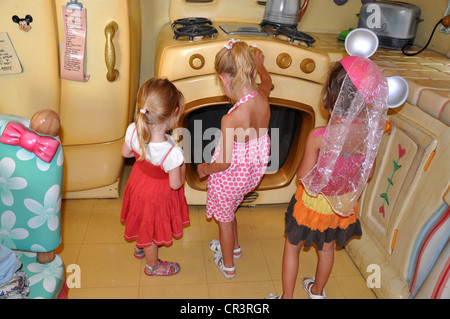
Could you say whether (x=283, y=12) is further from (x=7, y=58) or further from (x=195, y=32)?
(x=7, y=58)

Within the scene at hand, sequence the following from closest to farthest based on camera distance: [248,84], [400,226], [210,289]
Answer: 1. [248,84]
2. [400,226]
3. [210,289]

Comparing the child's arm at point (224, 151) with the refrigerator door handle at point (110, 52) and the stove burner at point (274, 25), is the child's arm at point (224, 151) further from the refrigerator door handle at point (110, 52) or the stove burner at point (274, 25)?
the stove burner at point (274, 25)

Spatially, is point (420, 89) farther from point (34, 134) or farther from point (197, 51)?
point (34, 134)

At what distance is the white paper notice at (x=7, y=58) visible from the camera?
4.76 feet

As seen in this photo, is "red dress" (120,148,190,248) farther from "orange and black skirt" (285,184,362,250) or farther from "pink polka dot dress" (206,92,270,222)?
"orange and black skirt" (285,184,362,250)

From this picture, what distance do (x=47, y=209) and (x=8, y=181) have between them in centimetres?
12

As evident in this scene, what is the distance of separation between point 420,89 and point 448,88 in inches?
3.8

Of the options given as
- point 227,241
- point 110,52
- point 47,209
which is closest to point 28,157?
point 47,209

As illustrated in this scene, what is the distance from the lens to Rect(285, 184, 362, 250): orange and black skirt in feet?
4.25

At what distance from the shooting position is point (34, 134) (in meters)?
0.96

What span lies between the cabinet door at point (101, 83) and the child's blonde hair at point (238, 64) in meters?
0.52

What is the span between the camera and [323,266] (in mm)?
1439

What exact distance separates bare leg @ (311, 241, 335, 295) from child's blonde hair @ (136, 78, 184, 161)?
0.72 m
